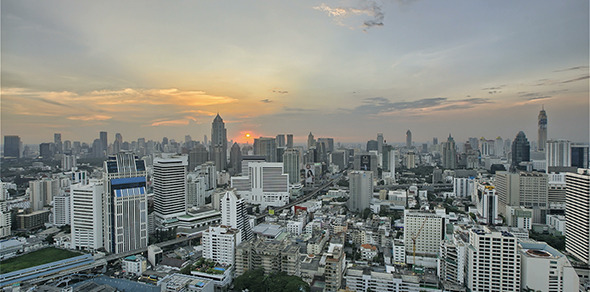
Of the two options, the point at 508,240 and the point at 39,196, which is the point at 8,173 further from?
the point at 508,240

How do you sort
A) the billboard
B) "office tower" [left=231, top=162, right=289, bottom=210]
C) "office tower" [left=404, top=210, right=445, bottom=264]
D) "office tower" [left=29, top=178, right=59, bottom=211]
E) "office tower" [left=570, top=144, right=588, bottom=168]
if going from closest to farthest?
"office tower" [left=404, top=210, right=445, bottom=264], "office tower" [left=29, top=178, right=59, bottom=211], "office tower" [left=231, top=162, right=289, bottom=210], "office tower" [left=570, top=144, right=588, bottom=168], the billboard

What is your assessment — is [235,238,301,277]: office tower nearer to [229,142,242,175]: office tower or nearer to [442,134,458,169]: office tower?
[229,142,242,175]: office tower

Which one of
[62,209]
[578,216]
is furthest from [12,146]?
[578,216]

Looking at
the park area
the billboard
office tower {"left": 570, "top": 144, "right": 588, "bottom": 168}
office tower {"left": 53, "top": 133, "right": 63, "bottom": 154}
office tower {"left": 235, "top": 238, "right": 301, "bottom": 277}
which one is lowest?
the park area

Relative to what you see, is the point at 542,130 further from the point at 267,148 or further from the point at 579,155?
the point at 267,148

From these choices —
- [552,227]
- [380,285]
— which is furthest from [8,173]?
[552,227]

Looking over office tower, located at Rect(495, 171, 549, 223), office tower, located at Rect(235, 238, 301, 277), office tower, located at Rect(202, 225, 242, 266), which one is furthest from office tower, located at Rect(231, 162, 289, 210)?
office tower, located at Rect(495, 171, 549, 223)

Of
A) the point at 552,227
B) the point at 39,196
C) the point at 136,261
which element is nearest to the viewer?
the point at 136,261
